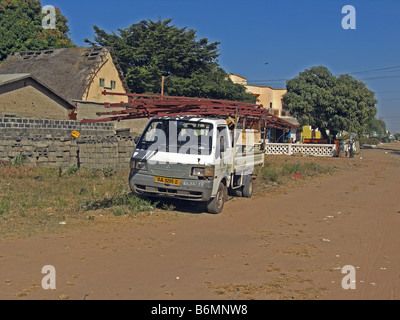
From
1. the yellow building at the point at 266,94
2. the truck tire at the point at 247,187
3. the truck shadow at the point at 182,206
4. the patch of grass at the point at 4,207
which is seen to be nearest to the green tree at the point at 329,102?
the yellow building at the point at 266,94

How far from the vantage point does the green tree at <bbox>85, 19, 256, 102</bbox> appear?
3409 centimetres

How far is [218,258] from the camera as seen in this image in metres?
5.92

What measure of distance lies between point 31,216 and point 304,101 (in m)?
28.1

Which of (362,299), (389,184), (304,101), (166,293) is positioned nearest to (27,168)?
(166,293)

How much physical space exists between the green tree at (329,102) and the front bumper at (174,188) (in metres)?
25.2

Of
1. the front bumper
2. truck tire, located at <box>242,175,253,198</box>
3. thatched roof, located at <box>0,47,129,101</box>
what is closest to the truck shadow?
the front bumper

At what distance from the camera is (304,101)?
3275 cm

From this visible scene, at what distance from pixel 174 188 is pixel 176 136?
1.31m

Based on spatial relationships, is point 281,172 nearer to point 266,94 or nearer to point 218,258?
point 218,258

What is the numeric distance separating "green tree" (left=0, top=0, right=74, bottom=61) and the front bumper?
1310 inches

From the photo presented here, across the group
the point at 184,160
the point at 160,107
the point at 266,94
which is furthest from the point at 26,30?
the point at 184,160

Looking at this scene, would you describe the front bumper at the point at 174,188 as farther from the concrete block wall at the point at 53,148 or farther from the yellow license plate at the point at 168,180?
the concrete block wall at the point at 53,148

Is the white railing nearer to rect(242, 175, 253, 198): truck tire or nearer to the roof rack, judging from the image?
rect(242, 175, 253, 198): truck tire

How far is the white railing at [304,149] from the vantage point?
3067 cm
